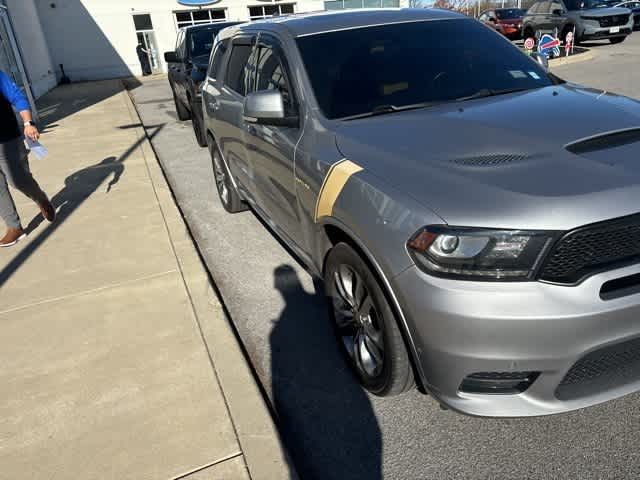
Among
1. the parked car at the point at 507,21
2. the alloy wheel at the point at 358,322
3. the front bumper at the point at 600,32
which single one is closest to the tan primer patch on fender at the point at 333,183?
the alloy wheel at the point at 358,322

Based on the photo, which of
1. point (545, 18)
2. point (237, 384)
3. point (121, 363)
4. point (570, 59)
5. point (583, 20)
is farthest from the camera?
point (545, 18)

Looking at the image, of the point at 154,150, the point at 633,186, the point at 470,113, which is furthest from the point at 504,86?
the point at 154,150

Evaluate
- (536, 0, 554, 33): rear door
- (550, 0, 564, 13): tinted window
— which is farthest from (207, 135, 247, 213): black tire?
(550, 0, 564, 13): tinted window

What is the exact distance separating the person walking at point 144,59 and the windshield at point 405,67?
2906cm

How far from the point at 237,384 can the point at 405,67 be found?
216 centimetres

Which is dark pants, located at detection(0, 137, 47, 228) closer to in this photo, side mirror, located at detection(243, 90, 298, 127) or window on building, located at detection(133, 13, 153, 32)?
side mirror, located at detection(243, 90, 298, 127)

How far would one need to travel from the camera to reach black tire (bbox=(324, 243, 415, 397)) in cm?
230

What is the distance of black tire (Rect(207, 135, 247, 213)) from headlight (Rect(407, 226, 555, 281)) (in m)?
3.42

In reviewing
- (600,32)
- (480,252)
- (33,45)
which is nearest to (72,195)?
(480,252)

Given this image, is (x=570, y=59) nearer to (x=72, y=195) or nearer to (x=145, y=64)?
(x=72, y=195)

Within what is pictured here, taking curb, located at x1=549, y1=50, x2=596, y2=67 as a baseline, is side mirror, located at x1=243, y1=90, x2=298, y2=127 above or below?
above

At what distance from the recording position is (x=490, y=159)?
86.4 inches

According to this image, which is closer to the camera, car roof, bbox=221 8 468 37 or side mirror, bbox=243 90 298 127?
side mirror, bbox=243 90 298 127

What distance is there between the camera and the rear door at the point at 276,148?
10.4 feet
